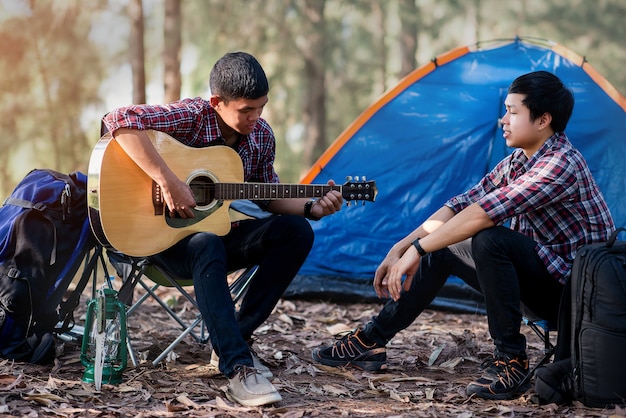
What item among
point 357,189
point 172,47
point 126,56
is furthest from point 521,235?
point 126,56

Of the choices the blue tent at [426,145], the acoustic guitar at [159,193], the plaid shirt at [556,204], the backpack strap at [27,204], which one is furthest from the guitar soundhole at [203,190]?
the blue tent at [426,145]

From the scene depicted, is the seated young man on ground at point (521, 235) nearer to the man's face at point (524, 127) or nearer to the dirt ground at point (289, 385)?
the man's face at point (524, 127)

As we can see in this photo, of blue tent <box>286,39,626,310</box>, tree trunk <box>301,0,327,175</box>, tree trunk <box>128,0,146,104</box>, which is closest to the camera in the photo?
blue tent <box>286,39,626,310</box>

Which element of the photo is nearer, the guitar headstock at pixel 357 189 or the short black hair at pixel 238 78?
the short black hair at pixel 238 78

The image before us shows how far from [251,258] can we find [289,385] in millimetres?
588

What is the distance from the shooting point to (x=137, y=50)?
22.6 feet

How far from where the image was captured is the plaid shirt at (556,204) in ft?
9.06

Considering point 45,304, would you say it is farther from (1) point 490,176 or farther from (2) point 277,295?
(1) point 490,176

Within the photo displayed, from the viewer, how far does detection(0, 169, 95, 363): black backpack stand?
3.04 metres

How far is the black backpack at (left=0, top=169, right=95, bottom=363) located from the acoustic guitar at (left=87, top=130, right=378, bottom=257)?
0.91 feet

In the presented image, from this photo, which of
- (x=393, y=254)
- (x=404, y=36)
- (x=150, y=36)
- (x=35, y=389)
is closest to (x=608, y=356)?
(x=393, y=254)

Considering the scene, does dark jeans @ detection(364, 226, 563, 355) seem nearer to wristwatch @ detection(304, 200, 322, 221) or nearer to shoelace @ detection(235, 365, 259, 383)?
wristwatch @ detection(304, 200, 322, 221)

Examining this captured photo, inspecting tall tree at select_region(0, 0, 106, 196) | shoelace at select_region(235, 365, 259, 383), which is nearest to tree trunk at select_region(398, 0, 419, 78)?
tall tree at select_region(0, 0, 106, 196)

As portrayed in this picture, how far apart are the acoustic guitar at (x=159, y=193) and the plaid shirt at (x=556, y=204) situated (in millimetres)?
879
